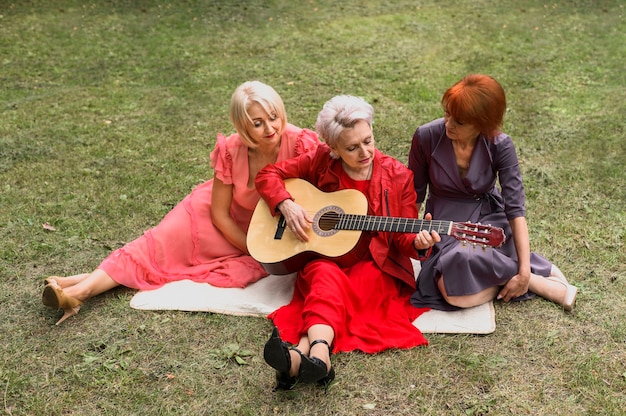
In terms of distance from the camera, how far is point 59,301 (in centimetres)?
383

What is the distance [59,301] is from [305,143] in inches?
70.8

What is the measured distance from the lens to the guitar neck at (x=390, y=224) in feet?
11.3

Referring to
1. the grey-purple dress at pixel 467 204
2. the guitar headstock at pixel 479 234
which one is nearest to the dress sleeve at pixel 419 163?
the grey-purple dress at pixel 467 204

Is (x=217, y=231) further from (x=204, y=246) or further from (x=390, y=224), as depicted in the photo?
(x=390, y=224)

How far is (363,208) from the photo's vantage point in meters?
3.75

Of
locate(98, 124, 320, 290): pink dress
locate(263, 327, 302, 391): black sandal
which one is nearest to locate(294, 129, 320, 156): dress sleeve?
locate(98, 124, 320, 290): pink dress

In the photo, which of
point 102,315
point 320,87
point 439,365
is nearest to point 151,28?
point 320,87

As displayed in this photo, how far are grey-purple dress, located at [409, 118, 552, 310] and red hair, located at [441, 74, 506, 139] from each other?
0.22 meters

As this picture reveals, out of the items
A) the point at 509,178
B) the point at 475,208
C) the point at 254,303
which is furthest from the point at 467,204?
the point at 254,303

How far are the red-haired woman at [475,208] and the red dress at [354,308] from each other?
19 centimetres

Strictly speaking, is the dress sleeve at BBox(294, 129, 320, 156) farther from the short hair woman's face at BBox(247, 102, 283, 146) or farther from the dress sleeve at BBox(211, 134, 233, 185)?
the dress sleeve at BBox(211, 134, 233, 185)

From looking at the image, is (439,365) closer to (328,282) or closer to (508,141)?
(328,282)

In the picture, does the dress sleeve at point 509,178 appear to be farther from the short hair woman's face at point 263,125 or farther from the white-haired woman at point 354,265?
the short hair woman's face at point 263,125

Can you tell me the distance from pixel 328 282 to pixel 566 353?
52.9 inches
